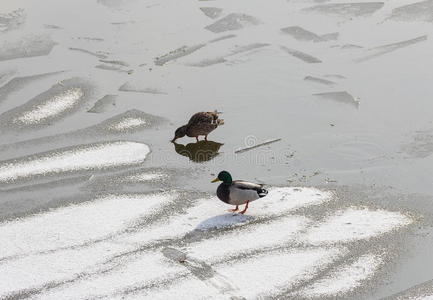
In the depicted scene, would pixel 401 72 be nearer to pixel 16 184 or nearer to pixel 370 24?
pixel 370 24

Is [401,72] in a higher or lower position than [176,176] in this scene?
higher

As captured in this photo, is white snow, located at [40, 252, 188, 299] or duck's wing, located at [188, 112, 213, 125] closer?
white snow, located at [40, 252, 188, 299]

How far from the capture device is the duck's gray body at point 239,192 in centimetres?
942

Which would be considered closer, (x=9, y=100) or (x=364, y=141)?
(x=364, y=141)

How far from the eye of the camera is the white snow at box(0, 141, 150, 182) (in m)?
10.9

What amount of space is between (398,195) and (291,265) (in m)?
2.66

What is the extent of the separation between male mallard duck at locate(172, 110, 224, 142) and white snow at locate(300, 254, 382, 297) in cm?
413

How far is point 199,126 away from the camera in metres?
11.5

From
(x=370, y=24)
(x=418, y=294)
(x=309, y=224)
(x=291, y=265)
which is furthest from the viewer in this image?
(x=370, y=24)

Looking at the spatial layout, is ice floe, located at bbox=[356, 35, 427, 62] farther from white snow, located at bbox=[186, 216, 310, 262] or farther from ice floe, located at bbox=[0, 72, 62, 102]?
ice floe, located at bbox=[0, 72, 62, 102]

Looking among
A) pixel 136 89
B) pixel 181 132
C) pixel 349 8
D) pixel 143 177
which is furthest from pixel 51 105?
pixel 349 8

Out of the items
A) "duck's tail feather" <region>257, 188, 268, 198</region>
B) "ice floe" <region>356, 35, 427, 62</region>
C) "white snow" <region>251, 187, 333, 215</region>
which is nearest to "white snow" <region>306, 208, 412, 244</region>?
"white snow" <region>251, 187, 333, 215</region>

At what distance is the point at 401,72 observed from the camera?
46.7ft

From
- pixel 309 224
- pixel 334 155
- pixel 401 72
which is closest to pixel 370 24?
pixel 401 72
